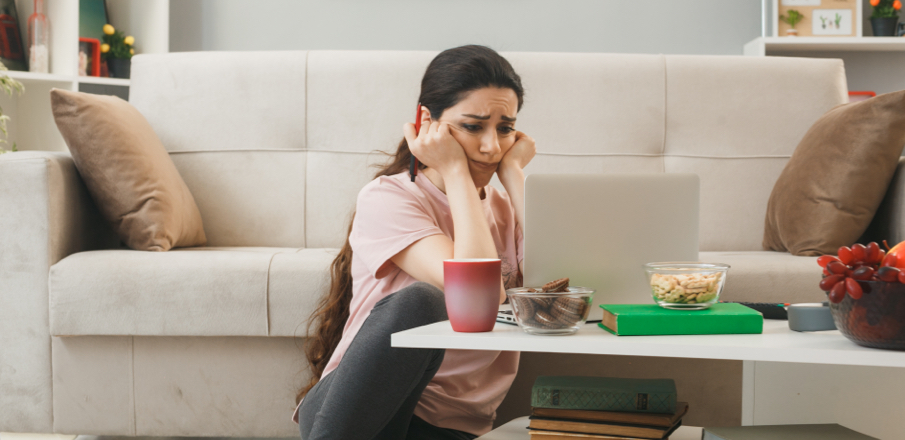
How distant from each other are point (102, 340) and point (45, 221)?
0.29m

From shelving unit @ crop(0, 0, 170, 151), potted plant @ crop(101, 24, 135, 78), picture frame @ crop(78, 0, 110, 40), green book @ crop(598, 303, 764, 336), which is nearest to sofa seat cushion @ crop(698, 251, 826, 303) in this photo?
green book @ crop(598, 303, 764, 336)

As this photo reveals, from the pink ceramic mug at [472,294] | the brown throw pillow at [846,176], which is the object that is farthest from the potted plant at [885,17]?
the pink ceramic mug at [472,294]

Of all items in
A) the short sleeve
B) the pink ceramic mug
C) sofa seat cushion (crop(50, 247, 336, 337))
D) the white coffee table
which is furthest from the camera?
sofa seat cushion (crop(50, 247, 336, 337))

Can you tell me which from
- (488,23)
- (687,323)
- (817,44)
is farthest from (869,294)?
(817,44)

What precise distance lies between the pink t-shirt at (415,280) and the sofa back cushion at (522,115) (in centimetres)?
91

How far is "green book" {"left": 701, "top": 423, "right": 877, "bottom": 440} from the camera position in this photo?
2.58ft

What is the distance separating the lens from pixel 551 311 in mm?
674

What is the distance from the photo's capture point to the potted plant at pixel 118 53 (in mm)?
2736

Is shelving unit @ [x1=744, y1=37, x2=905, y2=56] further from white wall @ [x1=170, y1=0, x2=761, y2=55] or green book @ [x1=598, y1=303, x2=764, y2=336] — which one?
green book @ [x1=598, y1=303, x2=764, y2=336]

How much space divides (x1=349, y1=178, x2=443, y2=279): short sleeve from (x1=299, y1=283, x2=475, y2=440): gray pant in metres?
0.19

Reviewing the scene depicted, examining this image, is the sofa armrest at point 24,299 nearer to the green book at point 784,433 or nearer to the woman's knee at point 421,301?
the woman's knee at point 421,301

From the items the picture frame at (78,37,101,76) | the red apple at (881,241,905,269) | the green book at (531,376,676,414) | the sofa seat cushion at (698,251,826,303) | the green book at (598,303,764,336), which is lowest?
the green book at (531,376,676,414)

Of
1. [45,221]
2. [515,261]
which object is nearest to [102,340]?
[45,221]

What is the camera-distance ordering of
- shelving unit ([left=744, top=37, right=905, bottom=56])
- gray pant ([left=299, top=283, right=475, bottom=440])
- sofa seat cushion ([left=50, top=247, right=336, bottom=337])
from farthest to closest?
shelving unit ([left=744, top=37, right=905, bottom=56])
sofa seat cushion ([left=50, top=247, right=336, bottom=337])
gray pant ([left=299, top=283, right=475, bottom=440])
